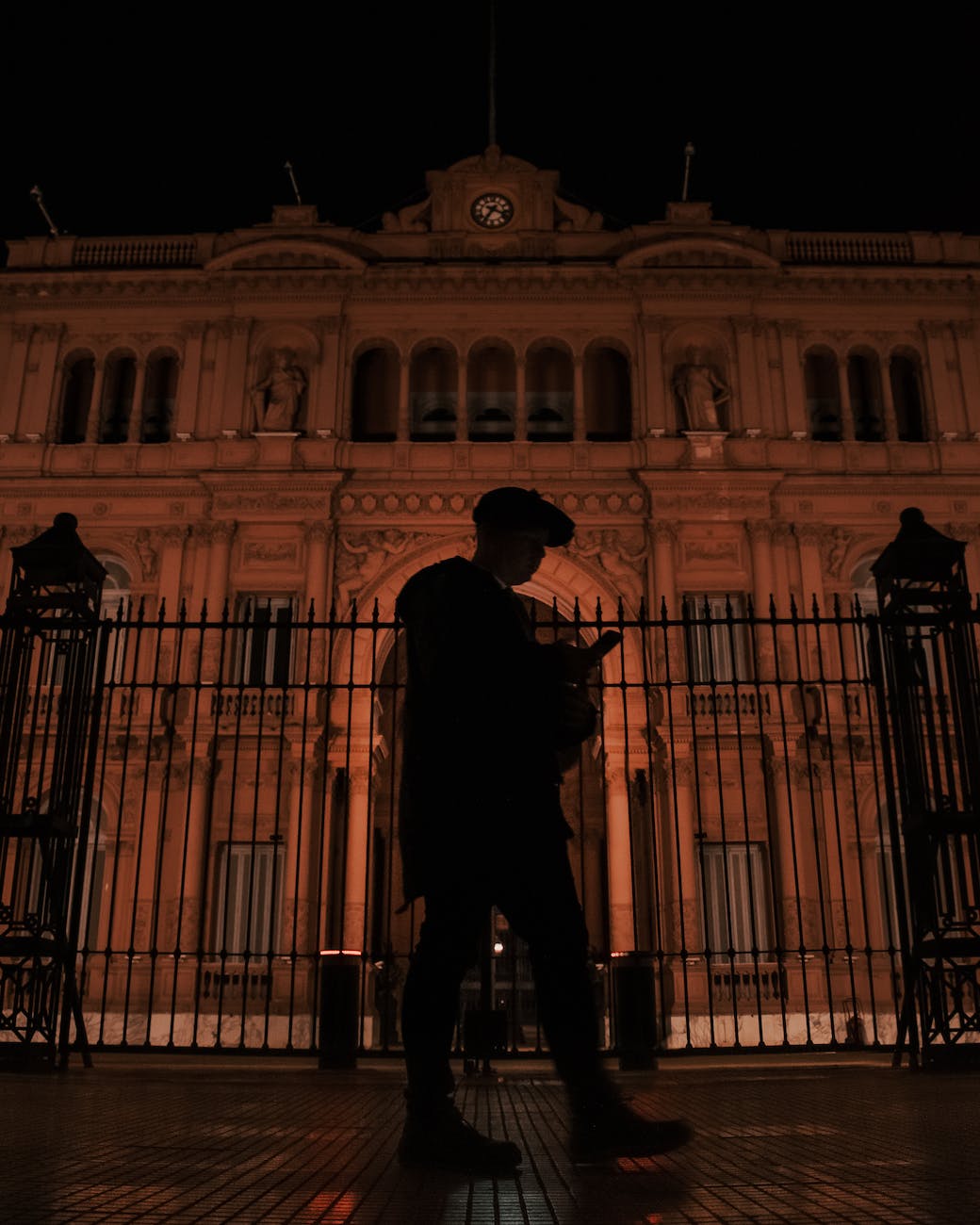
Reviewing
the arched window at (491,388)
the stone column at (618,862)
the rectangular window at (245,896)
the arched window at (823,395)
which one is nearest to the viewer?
the rectangular window at (245,896)

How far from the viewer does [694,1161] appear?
275 centimetres

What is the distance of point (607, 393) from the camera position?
19.6 metres

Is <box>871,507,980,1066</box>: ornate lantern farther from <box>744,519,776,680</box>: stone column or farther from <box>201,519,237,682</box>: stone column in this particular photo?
<box>201,519,237,682</box>: stone column

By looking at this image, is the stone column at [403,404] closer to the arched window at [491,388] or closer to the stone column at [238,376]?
the arched window at [491,388]

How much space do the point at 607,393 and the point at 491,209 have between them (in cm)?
404

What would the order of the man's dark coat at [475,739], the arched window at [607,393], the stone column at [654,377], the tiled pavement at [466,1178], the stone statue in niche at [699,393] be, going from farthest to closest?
the arched window at [607,393] < the stone column at [654,377] < the stone statue in niche at [699,393] < the man's dark coat at [475,739] < the tiled pavement at [466,1178]

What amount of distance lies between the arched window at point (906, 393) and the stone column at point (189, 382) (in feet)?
39.5

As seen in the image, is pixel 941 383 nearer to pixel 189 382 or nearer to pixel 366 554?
pixel 366 554

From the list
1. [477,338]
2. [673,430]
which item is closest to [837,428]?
[673,430]

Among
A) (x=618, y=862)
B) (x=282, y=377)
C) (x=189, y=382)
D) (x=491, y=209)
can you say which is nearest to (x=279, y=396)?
(x=282, y=377)

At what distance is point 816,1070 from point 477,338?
1477cm

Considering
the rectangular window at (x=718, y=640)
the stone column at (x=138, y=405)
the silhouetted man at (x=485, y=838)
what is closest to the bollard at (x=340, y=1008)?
the silhouetted man at (x=485, y=838)

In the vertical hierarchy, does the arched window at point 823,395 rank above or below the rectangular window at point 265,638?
above

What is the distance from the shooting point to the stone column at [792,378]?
61.6 feet
